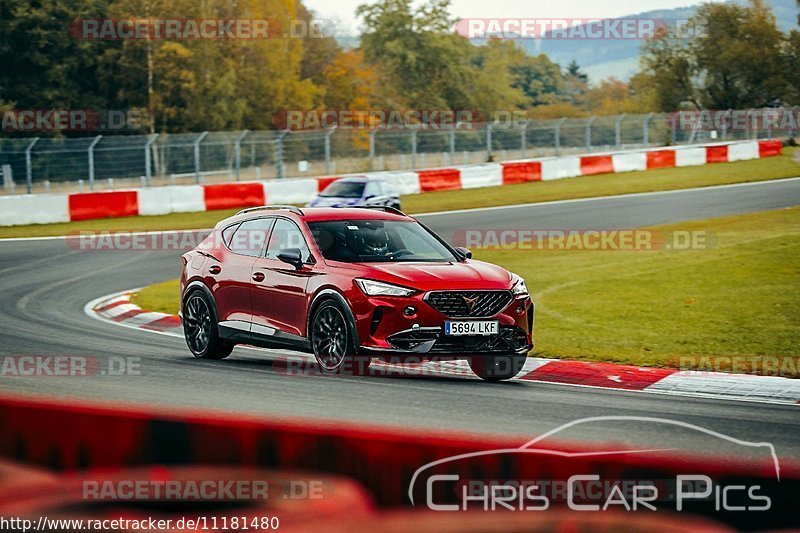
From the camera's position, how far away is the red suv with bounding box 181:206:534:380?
33.2 feet

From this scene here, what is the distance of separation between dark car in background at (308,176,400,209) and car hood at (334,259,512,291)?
17338mm

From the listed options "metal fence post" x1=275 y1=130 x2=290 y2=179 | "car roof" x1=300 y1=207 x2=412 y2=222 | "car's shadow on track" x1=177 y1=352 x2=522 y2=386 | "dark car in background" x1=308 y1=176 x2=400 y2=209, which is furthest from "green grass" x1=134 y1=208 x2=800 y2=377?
"metal fence post" x1=275 y1=130 x2=290 y2=179

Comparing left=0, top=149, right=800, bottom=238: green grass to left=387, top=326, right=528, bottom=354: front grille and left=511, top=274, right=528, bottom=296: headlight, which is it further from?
left=387, top=326, right=528, bottom=354: front grille

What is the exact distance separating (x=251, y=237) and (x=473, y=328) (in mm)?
2822

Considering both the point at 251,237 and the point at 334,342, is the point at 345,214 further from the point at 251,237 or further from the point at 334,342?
the point at 334,342

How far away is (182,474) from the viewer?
4559 mm

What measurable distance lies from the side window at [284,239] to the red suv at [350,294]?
1 cm

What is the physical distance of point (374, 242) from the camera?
11164mm

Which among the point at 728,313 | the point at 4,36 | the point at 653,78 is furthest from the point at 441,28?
the point at 728,313

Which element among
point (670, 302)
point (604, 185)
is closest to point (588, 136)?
point (604, 185)

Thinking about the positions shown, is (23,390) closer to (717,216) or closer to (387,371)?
(387,371)

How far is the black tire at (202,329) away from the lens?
12.0 meters

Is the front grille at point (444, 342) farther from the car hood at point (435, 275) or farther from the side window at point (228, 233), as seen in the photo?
the side window at point (228, 233)

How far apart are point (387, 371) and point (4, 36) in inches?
2212
